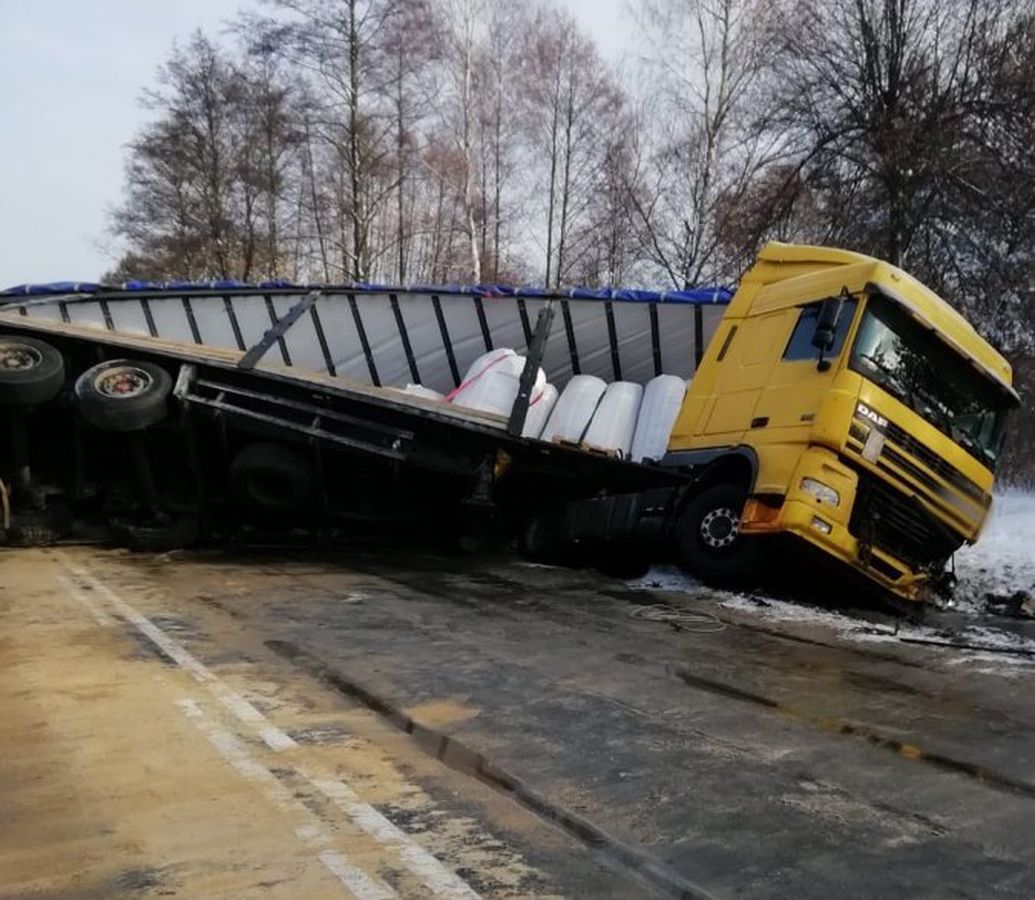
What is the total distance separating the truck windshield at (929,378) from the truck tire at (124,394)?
6.05 meters

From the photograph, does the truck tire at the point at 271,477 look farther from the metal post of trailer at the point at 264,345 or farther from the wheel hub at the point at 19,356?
the wheel hub at the point at 19,356

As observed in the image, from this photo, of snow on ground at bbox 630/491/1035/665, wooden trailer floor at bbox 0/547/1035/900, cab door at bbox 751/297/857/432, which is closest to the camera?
wooden trailer floor at bbox 0/547/1035/900

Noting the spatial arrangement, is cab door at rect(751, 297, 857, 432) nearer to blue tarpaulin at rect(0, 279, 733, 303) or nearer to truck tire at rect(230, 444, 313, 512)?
blue tarpaulin at rect(0, 279, 733, 303)

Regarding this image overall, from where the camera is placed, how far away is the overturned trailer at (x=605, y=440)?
805 centimetres

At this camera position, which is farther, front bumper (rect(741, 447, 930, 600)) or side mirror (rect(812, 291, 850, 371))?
side mirror (rect(812, 291, 850, 371))

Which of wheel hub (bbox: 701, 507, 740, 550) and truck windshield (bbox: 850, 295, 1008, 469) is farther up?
truck windshield (bbox: 850, 295, 1008, 469)

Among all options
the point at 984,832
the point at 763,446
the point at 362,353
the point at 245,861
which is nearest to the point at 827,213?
the point at 362,353

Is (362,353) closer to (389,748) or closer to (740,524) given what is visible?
(740,524)

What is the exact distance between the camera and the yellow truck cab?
25.7 ft

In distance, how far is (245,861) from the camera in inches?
122

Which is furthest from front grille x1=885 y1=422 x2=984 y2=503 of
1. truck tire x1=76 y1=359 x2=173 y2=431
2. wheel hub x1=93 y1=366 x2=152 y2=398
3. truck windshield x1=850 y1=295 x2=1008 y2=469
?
wheel hub x1=93 y1=366 x2=152 y2=398

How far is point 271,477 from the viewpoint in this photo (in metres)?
9.78

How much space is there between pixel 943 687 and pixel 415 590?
14.3 feet

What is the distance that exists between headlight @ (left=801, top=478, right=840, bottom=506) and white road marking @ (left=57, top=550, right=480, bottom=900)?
15.4 ft
